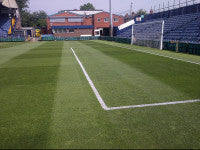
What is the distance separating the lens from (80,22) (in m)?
73.1

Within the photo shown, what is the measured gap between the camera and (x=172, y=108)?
498cm

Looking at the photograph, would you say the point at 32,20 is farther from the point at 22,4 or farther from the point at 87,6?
the point at 87,6

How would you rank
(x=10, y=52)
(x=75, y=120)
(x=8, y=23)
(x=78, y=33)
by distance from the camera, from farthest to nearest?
(x=78, y=33), (x=8, y=23), (x=10, y=52), (x=75, y=120)

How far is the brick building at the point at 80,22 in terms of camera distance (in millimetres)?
65188

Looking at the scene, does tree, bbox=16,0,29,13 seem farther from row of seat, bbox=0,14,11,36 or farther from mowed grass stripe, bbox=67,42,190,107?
mowed grass stripe, bbox=67,42,190,107

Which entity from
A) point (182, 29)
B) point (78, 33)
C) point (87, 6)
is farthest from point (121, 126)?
point (87, 6)

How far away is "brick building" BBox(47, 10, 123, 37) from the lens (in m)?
65.2

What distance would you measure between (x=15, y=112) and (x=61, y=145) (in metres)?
2.12

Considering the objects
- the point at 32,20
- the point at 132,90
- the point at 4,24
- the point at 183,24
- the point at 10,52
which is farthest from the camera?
the point at 32,20

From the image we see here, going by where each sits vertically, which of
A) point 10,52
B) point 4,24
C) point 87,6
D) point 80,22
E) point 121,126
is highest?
point 87,6

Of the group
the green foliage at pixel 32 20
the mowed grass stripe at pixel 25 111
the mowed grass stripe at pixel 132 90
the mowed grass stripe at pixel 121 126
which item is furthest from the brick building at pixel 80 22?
the mowed grass stripe at pixel 121 126

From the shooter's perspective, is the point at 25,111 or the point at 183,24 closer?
the point at 25,111

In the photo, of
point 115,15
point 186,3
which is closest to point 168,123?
point 186,3

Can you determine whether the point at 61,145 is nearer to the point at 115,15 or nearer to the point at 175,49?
the point at 175,49
